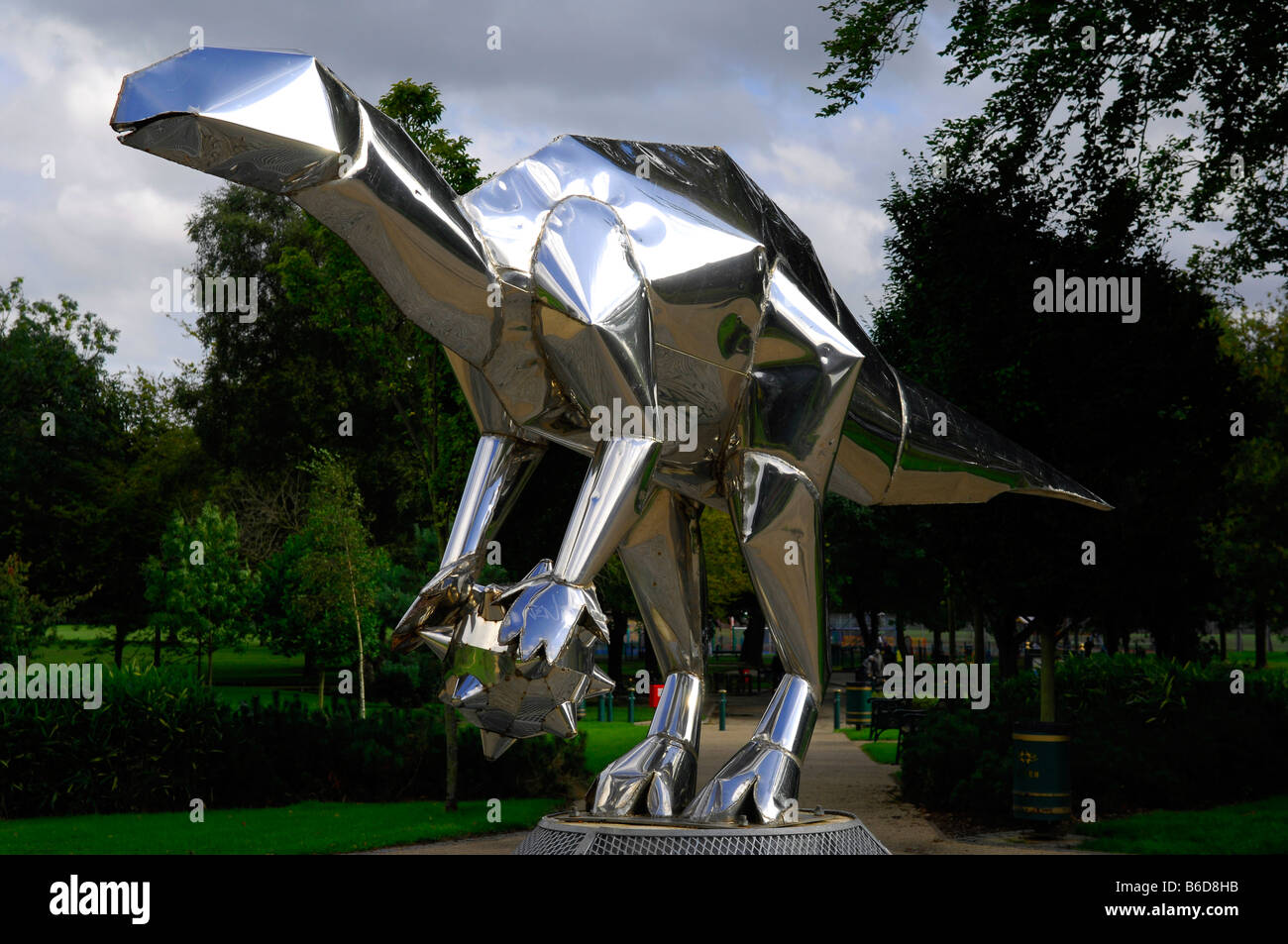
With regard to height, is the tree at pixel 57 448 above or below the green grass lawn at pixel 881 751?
above

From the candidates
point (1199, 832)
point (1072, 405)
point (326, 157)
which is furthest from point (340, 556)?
point (326, 157)

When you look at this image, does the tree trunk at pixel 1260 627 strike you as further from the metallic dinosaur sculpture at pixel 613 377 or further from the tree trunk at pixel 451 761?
the metallic dinosaur sculpture at pixel 613 377

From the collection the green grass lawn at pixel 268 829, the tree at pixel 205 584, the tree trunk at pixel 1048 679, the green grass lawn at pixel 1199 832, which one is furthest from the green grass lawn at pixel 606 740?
the tree at pixel 205 584

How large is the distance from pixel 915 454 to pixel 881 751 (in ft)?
46.5

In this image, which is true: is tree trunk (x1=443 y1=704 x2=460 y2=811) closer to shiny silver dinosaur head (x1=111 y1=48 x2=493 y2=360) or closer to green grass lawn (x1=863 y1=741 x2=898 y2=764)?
green grass lawn (x1=863 y1=741 x2=898 y2=764)

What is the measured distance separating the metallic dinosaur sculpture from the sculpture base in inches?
5.2

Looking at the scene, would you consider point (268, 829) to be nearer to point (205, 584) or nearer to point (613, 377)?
point (613, 377)

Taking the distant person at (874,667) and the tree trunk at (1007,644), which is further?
the distant person at (874,667)

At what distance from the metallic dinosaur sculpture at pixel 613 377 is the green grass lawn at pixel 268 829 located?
254 inches

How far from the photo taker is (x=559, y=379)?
14.6ft

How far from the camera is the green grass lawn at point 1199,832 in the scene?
1036cm

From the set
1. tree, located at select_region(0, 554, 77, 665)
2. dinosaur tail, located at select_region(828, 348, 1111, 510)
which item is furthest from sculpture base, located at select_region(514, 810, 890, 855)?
tree, located at select_region(0, 554, 77, 665)

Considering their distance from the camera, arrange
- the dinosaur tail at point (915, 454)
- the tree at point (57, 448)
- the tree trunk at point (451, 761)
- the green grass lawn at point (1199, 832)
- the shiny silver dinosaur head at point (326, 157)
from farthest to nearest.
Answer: the tree at point (57, 448) < the tree trunk at point (451, 761) < the green grass lawn at point (1199, 832) < the dinosaur tail at point (915, 454) < the shiny silver dinosaur head at point (326, 157)

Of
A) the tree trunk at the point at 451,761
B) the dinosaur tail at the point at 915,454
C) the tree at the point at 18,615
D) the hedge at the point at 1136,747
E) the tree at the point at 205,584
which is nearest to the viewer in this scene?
the dinosaur tail at the point at 915,454
